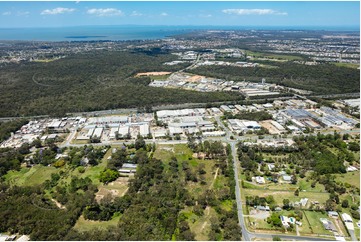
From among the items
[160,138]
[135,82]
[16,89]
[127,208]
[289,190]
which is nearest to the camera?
[127,208]

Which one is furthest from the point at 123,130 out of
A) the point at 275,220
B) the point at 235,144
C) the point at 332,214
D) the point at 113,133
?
the point at 332,214

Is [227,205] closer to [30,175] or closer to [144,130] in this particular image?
[144,130]

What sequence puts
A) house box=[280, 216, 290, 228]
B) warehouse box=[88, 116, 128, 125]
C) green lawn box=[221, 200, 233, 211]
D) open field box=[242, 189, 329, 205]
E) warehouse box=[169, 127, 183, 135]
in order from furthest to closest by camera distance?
1. warehouse box=[88, 116, 128, 125]
2. warehouse box=[169, 127, 183, 135]
3. open field box=[242, 189, 329, 205]
4. green lawn box=[221, 200, 233, 211]
5. house box=[280, 216, 290, 228]

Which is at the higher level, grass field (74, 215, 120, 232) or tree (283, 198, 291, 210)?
tree (283, 198, 291, 210)

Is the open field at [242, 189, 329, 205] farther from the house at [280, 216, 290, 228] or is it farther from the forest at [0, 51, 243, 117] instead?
the forest at [0, 51, 243, 117]

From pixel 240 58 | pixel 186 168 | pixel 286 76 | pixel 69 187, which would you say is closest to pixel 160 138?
pixel 186 168

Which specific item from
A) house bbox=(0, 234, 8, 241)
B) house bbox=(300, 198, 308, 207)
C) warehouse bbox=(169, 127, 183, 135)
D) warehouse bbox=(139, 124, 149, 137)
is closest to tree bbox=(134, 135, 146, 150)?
warehouse bbox=(139, 124, 149, 137)

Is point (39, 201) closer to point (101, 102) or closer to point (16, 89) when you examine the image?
point (101, 102)
